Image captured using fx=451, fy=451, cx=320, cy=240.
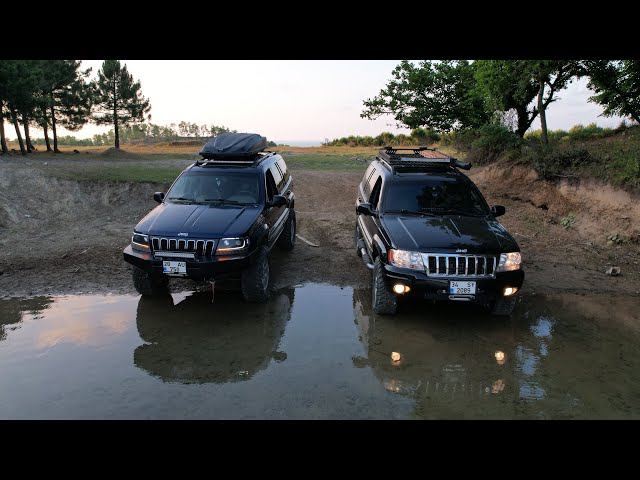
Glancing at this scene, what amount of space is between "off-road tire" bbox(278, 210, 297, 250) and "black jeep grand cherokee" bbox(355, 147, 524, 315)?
2161 millimetres

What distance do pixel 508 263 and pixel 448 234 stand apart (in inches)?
33.2

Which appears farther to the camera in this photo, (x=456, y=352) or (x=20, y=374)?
(x=456, y=352)

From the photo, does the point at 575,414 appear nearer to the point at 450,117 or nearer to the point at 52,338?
the point at 52,338

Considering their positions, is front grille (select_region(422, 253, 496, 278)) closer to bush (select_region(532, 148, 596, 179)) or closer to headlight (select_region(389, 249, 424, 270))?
headlight (select_region(389, 249, 424, 270))

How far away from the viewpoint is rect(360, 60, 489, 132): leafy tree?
814 inches

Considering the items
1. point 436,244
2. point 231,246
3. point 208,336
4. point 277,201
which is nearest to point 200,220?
point 231,246

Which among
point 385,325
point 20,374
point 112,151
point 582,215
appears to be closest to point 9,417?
point 20,374

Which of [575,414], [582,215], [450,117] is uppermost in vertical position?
[450,117]

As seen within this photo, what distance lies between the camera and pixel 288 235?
933 centimetres

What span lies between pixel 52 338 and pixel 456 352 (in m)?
4.99

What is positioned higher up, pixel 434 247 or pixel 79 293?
pixel 434 247

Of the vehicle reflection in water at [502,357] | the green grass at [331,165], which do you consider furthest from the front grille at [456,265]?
the green grass at [331,165]

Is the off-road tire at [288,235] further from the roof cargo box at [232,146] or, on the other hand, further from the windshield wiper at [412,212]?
the windshield wiper at [412,212]
